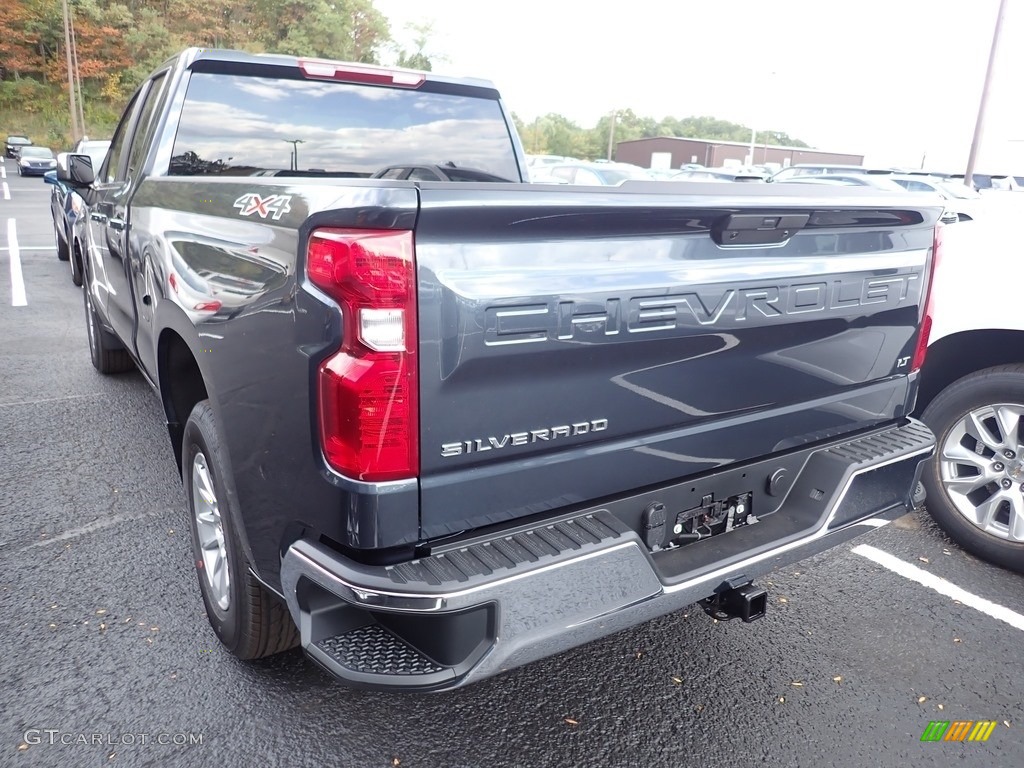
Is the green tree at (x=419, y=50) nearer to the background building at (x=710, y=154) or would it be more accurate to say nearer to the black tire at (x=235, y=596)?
the background building at (x=710, y=154)

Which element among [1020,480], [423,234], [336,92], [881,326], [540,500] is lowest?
[1020,480]

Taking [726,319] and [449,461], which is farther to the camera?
[726,319]

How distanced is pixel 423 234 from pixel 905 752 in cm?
216

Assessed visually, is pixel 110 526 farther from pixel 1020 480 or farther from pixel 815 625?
pixel 1020 480

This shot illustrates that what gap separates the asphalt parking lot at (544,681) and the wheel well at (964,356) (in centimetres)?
77

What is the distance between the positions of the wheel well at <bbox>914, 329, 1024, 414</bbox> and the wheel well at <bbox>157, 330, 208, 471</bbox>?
3300 millimetres

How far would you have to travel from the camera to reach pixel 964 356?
3742mm

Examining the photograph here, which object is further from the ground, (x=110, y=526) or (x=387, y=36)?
(x=387, y=36)

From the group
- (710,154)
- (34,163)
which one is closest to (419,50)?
(710,154)

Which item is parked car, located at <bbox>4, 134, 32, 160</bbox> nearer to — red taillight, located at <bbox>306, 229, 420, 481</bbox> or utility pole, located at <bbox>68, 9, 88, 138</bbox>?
utility pole, located at <bbox>68, 9, 88, 138</bbox>

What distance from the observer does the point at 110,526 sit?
12.0ft

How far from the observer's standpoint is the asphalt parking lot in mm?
2383

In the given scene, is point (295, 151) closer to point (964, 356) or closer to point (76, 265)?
point (964, 356)

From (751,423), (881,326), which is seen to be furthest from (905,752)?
(881,326)
